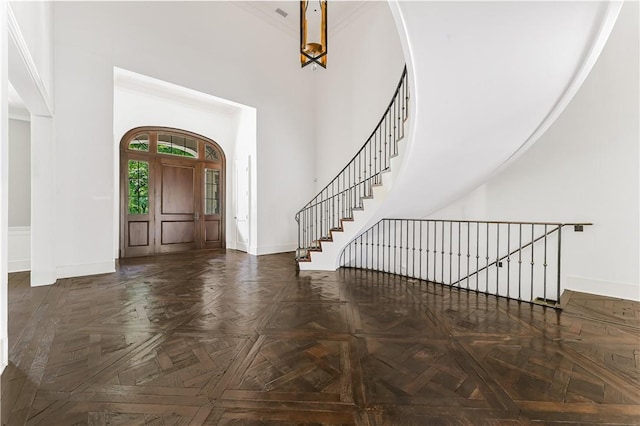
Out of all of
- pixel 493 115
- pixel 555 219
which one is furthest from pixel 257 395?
pixel 555 219

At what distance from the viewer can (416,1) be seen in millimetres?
1718

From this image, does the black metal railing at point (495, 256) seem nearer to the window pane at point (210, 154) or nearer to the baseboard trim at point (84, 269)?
the baseboard trim at point (84, 269)

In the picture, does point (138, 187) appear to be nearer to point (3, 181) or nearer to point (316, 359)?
point (3, 181)

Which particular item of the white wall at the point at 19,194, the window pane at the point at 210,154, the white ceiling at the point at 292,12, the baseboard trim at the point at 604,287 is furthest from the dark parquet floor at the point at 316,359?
the white ceiling at the point at 292,12

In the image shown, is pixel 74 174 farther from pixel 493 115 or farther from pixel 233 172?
pixel 493 115

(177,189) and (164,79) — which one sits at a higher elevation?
(164,79)

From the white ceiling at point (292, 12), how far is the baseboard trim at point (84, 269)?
5938mm

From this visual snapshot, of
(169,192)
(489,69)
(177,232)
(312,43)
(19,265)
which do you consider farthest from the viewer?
(177,232)

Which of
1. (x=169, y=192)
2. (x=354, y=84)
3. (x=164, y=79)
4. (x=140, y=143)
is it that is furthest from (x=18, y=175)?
(x=354, y=84)

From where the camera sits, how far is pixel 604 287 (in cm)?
353

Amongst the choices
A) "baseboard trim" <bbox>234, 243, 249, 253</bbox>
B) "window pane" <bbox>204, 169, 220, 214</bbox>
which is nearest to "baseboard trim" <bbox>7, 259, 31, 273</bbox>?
"window pane" <bbox>204, 169, 220, 214</bbox>

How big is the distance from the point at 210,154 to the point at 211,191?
1.01m

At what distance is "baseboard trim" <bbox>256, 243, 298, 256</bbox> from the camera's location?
6.64m

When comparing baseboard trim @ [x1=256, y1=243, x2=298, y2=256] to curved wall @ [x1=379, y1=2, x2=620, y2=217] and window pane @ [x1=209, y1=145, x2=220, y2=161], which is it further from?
curved wall @ [x1=379, y1=2, x2=620, y2=217]
